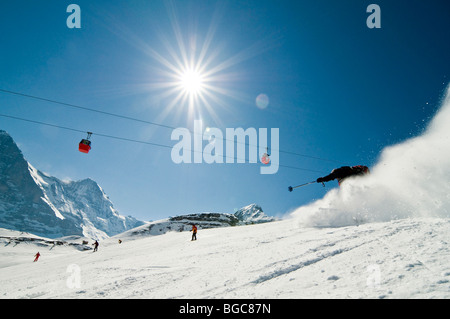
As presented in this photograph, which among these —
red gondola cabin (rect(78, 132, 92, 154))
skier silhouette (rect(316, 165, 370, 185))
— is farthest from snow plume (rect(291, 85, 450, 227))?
red gondola cabin (rect(78, 132, 92, 154))

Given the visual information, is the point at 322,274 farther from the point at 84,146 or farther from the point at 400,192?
the point at 84,146

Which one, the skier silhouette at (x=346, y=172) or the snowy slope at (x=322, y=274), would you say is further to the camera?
the skier silhouette at (x=346, y=172)

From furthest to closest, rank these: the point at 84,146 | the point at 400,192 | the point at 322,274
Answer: the point at 84,146 → the point at 400,192 → the point at 322,274

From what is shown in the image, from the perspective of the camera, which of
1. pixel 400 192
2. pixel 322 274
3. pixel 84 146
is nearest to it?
pixel 322 274

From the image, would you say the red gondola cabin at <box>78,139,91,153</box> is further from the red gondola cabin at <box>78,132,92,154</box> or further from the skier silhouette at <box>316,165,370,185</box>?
the skier silhouette at <box>316,165,370,185</box>

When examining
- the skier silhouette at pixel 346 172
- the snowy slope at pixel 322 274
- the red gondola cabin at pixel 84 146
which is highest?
the red gondola cabin at pixel 84 146

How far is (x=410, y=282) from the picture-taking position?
353 cm

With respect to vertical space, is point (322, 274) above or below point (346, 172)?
below

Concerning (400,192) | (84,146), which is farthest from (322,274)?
(84,146)

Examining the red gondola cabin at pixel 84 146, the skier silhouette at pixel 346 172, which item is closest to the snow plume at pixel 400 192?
the skier silhouette at pixel 346 172

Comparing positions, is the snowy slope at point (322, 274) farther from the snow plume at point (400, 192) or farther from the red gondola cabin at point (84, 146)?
the red gondola cabin at point (84, 146)

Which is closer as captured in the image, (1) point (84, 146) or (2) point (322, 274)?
(2) point (322, 274)
